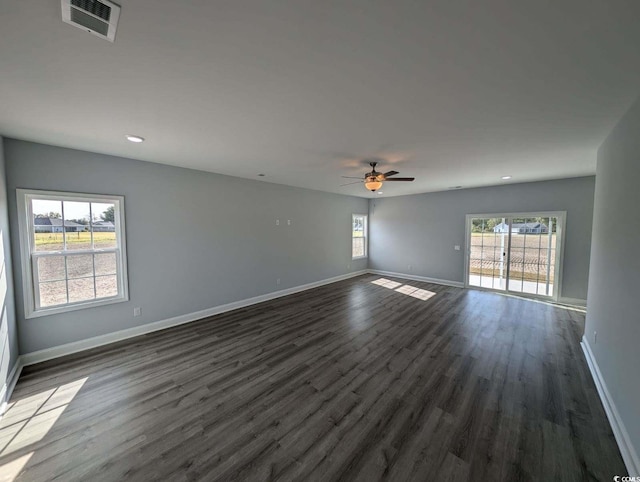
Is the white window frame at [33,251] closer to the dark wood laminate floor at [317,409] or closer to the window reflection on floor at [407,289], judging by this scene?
the dark wood laminate floor at [317,409]

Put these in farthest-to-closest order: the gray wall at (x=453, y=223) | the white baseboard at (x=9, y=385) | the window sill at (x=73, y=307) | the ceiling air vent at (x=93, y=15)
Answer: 1. the gray wall at (x=453, y=223)
2. the window sill at (x=73, y=307)
3. the white baseboard at (x=9, y=385)
4. the ceiling air vent at (x=93, y=15)

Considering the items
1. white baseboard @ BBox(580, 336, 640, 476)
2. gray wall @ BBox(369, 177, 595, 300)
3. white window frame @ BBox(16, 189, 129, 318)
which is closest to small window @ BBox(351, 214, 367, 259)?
gray wall @ BBox(369, 177, 595, 300)

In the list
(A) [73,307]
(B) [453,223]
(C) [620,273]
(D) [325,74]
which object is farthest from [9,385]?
(B) [453,223]

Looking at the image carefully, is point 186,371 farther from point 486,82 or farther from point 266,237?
point 486,82

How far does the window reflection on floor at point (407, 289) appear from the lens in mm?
5723

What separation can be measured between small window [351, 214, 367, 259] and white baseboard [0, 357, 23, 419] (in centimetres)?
700

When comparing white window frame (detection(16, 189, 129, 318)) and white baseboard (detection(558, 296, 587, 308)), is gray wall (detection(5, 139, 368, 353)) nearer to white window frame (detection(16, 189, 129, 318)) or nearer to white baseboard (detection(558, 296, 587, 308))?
white window frame (detection(16, 189, 129, 318))

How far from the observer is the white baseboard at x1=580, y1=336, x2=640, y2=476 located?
161 centimetres

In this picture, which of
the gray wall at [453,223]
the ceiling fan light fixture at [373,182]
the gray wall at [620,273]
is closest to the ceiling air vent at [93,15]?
the ceiling fan light fixture at [373,182]

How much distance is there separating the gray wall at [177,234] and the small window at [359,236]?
1.91 metres

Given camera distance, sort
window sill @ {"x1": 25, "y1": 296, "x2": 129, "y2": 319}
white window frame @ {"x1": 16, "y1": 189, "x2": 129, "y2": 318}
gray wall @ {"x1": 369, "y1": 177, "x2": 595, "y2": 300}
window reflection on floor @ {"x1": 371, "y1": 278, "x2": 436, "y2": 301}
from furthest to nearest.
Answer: window reflection on floor @ {"x1": 371, "y1": 278, "x2": 436, "y2": 301}
gray wall @ {"x1": 369, "y1": 177, "x2": 595, "y2": 300}
window sill @ {"x1": 25, "y1": 296, "x2": 129, "y2": 319}
white window frame @ {"x1": 16, "y1": 189, "x2": 129, "y2": 318}

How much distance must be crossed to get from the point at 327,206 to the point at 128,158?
180 inches

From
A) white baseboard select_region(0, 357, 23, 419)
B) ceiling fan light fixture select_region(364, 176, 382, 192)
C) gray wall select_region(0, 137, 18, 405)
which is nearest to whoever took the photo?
white baseboard select_region(0, 357, 23, 419)

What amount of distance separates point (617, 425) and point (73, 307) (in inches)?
230
